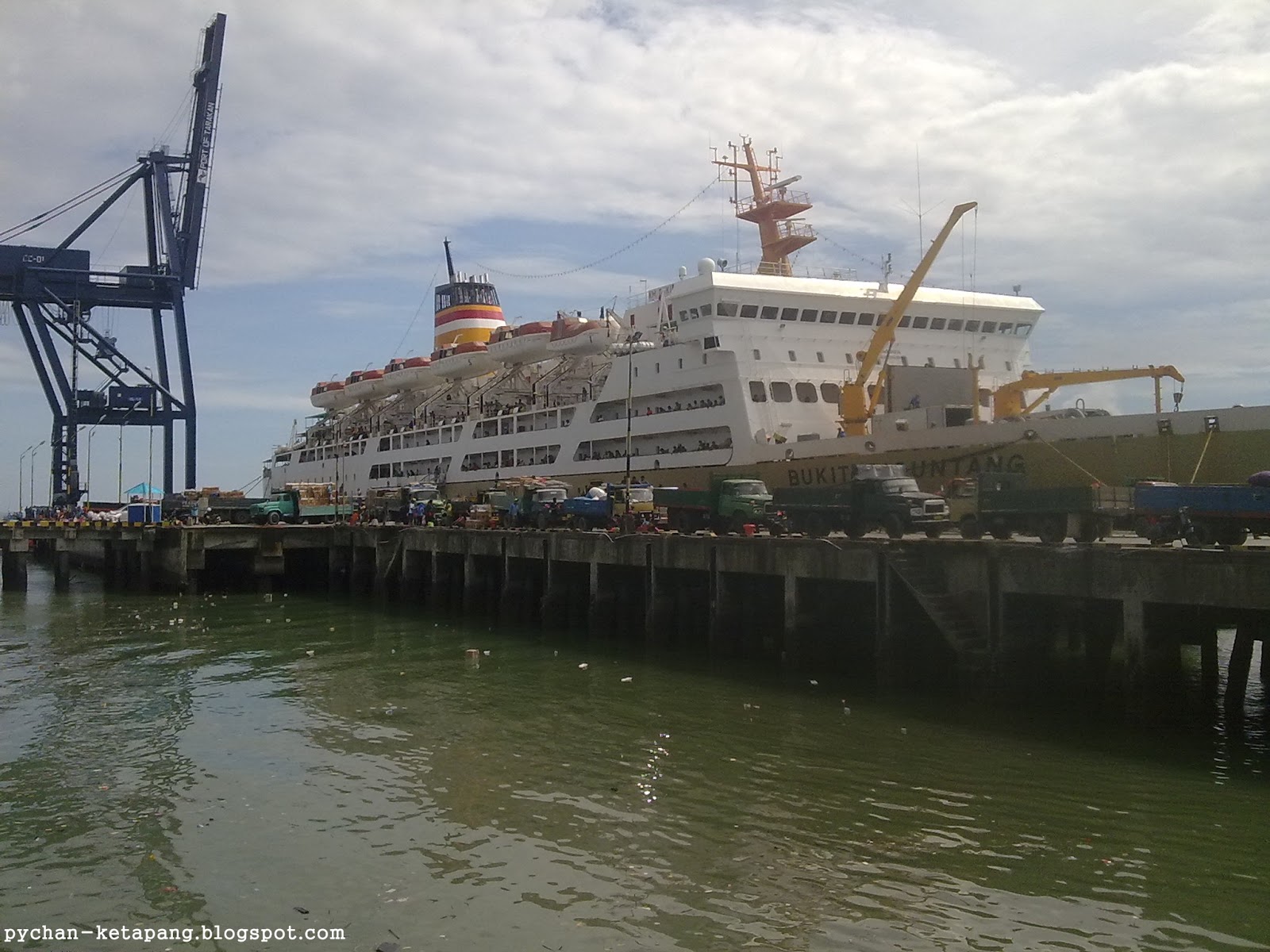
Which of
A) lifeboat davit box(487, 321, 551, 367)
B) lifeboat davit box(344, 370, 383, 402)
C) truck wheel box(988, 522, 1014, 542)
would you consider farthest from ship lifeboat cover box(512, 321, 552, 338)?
truck wheel box(988, 522, 1014, 542)

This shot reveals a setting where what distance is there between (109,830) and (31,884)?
159cm

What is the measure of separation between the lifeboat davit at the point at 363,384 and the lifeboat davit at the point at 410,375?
1.05 metres

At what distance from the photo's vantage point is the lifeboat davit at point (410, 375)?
65850mm

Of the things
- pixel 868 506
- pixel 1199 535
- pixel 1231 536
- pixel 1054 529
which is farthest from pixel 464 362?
pixel 1231 536

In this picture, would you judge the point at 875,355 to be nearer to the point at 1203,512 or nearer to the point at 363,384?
the point at 1203,512

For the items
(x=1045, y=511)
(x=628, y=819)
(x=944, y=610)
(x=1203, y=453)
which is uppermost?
(x=1203, y=453)

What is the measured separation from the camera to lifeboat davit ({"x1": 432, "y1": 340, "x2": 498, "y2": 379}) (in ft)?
199

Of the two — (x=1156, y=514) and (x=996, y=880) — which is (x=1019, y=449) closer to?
(x=1156, y=514)

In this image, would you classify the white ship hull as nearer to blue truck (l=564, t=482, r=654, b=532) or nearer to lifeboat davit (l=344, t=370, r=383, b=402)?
blue truck (l=564, t=482, r=654, b=532)

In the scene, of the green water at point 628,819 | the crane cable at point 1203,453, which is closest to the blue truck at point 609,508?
the green water at point 628,819

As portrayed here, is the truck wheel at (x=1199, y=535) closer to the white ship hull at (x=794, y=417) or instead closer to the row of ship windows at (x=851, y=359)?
the white ship hull at (x=794, y=417)

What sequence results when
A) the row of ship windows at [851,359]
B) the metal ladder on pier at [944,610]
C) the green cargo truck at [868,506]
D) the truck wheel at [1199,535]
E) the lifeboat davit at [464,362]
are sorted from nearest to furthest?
the truck wheel at [1199,535]
the metal ladder on pier at [944,610]
the green cargo truck at [868,506]
the row of ship windows at [851,359]
the lifeboat davit at [464,362]

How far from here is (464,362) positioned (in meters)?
61.9

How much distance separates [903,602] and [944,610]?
1319 mm
